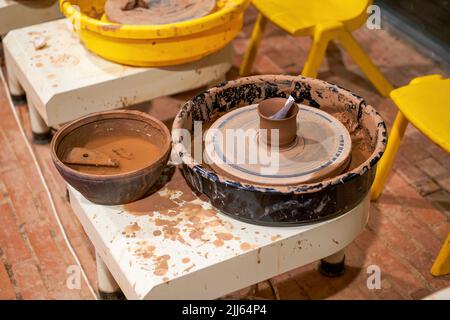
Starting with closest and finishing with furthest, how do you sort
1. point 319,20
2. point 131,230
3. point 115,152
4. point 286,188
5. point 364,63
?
point 286,188
point 131,230
point 115,152
point 319,20
point 364,63

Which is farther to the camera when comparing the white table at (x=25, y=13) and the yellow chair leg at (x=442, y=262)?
the white table at (x=25, y=13)

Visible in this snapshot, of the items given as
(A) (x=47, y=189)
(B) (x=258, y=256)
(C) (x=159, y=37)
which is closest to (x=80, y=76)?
(C) (x=159, y=37)

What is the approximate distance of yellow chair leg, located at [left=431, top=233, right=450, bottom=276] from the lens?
2.19 m

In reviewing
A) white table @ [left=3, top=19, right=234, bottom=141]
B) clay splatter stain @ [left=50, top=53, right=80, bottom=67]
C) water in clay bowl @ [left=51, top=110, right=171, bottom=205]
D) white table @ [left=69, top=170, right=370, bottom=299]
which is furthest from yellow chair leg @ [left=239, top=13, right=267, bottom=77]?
white table @ [left=69, top=170, right=370, bottom=299]

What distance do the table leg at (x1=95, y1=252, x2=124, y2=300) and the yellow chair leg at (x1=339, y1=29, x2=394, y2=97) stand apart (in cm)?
140

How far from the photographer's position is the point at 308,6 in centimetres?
286

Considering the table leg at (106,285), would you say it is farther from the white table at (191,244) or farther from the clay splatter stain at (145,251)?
the clay splatter stain at (145,251)

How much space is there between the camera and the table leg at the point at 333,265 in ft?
7.24

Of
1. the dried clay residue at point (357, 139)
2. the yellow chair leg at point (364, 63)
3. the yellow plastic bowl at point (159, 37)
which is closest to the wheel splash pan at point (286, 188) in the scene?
the dried clay residue at point (357, 139)

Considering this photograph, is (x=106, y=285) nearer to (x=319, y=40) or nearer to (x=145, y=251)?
(x=145, y=251)

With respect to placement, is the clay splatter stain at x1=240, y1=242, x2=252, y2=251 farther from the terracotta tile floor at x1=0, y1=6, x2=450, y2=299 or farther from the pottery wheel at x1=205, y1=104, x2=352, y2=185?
the terracotta tile floor at x1=0, y1=6, x2=450, y2=299

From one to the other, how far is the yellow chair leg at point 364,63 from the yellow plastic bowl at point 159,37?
2.01 ft

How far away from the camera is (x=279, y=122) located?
1736 mm

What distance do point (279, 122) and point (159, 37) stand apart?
2.20 ft
